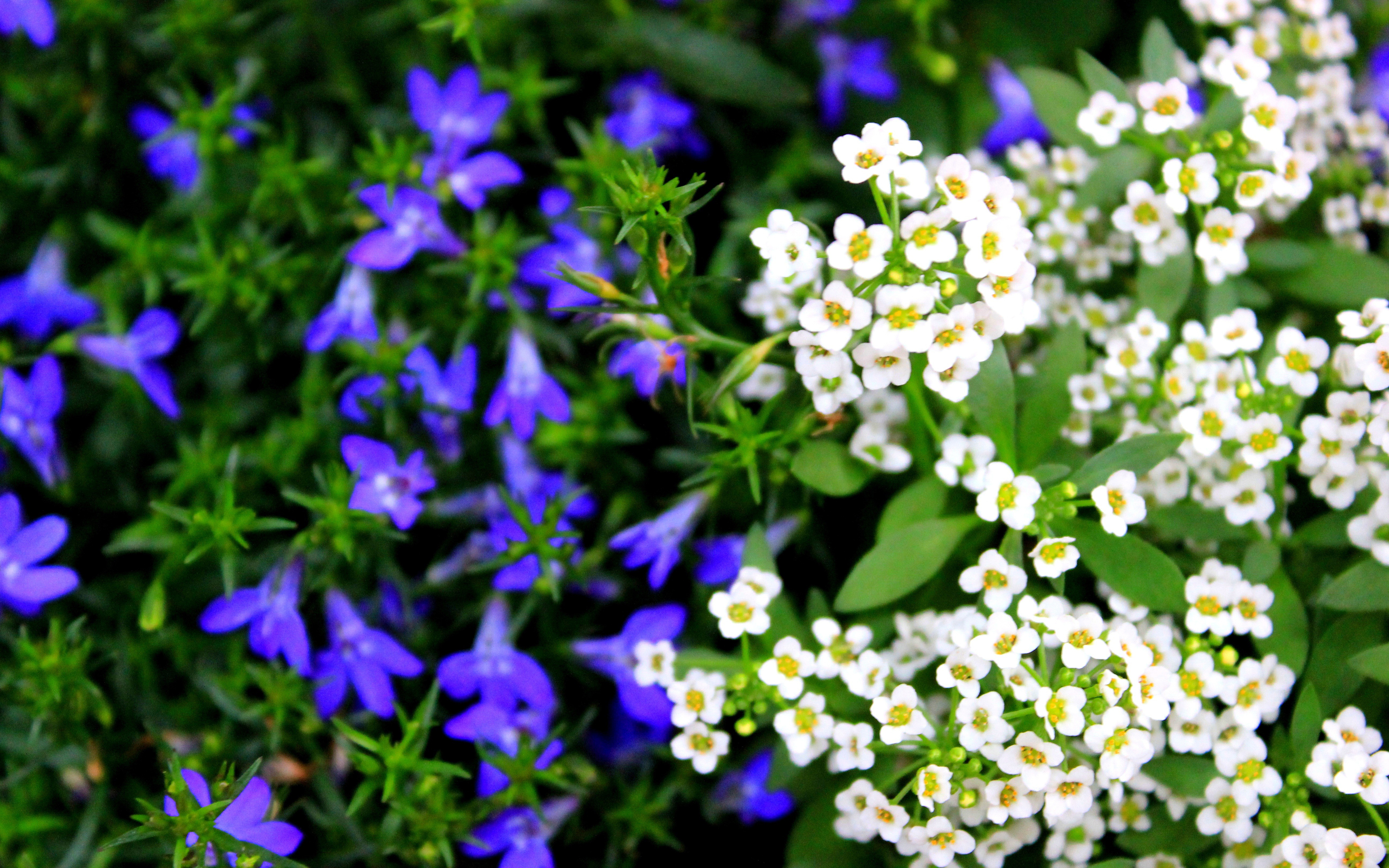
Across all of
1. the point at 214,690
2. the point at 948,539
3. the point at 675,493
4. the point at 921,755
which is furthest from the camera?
the point at 675,493

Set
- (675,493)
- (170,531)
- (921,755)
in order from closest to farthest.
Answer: (921,755), (170,531), (675,493)

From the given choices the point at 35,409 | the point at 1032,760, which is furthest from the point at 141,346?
the point at 1032,760

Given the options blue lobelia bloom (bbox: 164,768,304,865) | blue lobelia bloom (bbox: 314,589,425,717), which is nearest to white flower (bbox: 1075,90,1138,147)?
blue lobelia bloom (bbox: 314,589,425,717)

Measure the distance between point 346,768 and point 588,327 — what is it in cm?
75

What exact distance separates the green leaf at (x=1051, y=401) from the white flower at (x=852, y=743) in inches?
16.5

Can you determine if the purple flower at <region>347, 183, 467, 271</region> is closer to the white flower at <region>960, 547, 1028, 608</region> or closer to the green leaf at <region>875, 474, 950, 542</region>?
the green leaf at <region>875, 474, 950, 542</region>

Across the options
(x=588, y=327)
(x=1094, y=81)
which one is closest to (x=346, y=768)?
(x=588, y=327)

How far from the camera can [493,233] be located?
5.81ft

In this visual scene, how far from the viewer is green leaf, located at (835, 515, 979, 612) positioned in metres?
1.44

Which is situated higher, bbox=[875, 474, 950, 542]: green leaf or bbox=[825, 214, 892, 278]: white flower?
bbox=[825, 214, 892, 278]: white flower

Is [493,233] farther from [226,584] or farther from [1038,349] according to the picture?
[1038,349]

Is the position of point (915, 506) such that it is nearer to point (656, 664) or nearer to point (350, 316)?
point (656, 664)

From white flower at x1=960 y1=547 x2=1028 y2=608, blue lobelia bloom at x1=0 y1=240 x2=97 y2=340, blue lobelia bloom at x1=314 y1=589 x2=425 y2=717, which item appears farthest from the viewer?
blue lobelia bloom at x1=0 y1=240 x2=97 y2=340

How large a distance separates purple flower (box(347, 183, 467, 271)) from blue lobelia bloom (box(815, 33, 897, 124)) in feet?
2.80
